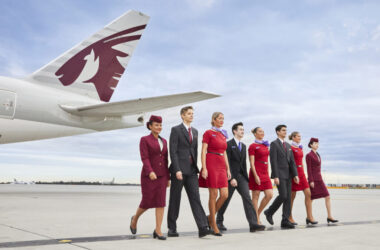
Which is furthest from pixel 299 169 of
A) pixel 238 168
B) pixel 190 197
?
pixel 190 197

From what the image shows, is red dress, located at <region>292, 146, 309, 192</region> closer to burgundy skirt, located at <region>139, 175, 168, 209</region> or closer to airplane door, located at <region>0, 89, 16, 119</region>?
burgundy skirt, located at <region>139, 175, 168, 209</region>

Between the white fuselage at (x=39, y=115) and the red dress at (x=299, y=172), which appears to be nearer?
the red dress at (x=299, y=172)

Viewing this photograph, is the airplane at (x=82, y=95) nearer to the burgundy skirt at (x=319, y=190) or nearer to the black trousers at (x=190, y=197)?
the burgundy skirt at (x=319, y=190)

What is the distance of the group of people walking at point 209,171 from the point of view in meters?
5.00

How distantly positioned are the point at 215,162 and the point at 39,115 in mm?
9103

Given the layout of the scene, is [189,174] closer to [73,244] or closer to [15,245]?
[73,244]

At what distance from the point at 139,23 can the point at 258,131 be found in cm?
1106

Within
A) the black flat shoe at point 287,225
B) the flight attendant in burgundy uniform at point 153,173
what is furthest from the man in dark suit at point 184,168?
the black flat shoe at point 287,225

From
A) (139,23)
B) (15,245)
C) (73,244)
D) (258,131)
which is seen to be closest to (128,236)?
(73,244)

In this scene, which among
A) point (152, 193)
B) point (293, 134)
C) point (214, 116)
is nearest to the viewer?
→ point (152, 193)

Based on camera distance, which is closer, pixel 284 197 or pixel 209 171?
pixel 209 171

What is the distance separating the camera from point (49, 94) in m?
13.1

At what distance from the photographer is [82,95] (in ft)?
47.8

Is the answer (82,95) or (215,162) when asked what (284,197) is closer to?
(215,162)
